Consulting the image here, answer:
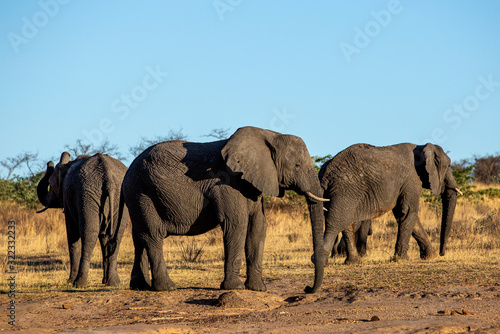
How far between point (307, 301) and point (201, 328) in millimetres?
1994

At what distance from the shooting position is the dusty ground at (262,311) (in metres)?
6.89

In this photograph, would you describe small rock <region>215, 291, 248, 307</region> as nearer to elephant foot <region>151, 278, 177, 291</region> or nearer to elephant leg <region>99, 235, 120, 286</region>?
elephant foot <region>151, 278, 177, 291</region>

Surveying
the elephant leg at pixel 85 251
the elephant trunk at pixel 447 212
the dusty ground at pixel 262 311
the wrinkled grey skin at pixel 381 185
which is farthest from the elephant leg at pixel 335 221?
the elephant leg at pixel 85 251

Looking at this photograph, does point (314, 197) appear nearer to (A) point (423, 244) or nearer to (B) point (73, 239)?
(B) point (73, 239)

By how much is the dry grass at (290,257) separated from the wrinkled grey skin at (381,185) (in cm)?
66

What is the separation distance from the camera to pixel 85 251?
10445mm

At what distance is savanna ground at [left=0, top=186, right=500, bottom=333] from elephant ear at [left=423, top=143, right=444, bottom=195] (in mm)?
1439

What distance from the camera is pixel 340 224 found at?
40.7 feet

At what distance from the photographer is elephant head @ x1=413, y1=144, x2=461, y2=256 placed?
44.2 ft

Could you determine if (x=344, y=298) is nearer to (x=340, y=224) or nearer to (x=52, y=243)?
(x=340, y=224)

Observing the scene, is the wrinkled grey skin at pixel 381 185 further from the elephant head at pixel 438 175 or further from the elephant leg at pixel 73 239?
the elephant leg at pixel 73 239

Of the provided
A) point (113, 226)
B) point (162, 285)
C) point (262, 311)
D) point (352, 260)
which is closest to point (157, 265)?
point (162, 285)

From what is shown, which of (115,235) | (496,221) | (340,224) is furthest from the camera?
(496,221)

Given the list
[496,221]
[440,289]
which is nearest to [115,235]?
[440,289]
